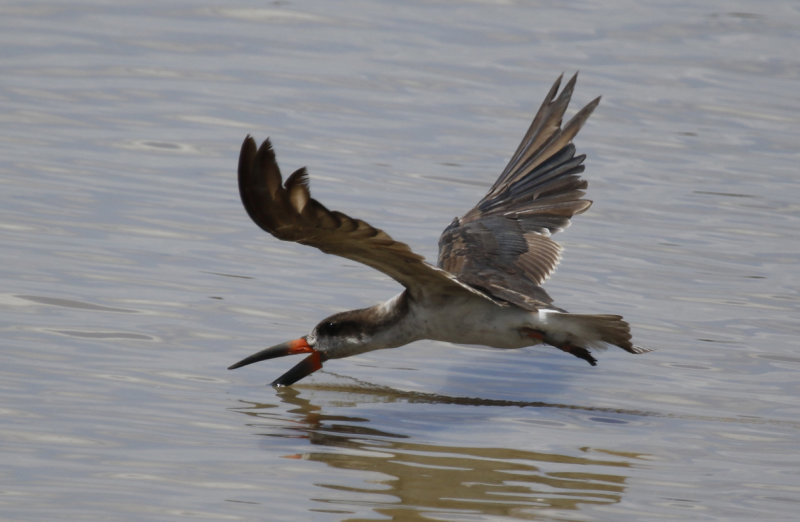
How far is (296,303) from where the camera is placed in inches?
310

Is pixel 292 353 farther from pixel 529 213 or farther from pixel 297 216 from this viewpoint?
pixel 529 213

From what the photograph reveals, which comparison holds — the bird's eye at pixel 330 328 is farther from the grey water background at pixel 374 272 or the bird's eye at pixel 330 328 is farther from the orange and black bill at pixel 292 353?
the grey water background at pixel 374 272

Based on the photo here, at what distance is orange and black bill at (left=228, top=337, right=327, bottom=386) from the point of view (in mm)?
6789

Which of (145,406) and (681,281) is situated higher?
(681,281)

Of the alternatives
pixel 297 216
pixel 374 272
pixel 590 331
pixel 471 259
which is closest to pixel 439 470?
pixel 297 216

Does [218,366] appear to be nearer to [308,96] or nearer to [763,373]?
[763,373]

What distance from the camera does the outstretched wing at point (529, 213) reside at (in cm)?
760

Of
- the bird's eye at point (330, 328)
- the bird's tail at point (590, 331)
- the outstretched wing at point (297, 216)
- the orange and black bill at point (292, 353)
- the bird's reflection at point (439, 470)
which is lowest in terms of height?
the bird's reflection at point (439, 470)

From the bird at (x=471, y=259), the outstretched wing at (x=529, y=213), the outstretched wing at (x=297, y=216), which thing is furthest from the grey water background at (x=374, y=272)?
the outstretched wing at (x=297, y=216)

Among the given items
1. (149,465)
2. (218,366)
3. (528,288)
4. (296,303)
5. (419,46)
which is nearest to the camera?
(149,465)

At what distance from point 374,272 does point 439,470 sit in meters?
3.22

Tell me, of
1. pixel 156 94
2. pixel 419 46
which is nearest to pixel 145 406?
pixel 156 94

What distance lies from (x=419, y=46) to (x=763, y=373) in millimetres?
7667

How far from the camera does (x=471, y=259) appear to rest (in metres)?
7.57
